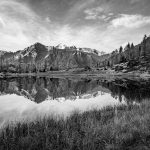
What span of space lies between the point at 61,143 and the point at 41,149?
1.25m

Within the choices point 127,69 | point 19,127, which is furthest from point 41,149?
point 127,69

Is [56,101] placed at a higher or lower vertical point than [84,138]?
lower

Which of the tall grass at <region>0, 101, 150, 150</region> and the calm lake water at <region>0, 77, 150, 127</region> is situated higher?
the tall grass at <region>0, 101, 150, 150</region>

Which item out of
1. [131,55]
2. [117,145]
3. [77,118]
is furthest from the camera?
[131,55]

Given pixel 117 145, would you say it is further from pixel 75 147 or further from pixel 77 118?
pixel 77 118

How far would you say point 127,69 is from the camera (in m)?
148

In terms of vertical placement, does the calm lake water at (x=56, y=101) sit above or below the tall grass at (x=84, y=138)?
below

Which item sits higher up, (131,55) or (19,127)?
(131,55)

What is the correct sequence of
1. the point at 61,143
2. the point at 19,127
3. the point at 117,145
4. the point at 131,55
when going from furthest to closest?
the point at 131,55 → the point at 19,127 → the point at 61,143 → the point at 117,145

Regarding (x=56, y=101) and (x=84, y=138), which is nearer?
(x=84, y=138)

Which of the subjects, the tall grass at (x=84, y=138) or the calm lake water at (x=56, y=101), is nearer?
the tall grass at (x=84, y=138)

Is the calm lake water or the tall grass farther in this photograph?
the calm lake water

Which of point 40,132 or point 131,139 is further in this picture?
point 40,132

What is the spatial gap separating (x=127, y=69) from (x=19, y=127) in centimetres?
14472
